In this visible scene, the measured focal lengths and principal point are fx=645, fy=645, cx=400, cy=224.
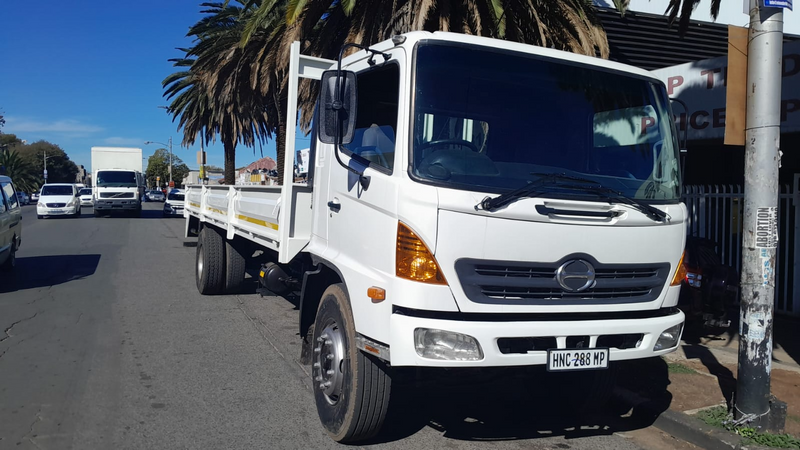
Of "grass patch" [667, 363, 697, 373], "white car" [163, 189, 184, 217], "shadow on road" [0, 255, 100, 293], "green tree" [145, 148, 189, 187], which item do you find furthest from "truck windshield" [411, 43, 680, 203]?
"green tree" [145, 148, 189, 187]

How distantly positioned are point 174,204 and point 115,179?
9.69ft

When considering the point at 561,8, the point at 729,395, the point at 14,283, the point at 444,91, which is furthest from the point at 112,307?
the point at 561,8

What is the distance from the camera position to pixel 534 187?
386 cm

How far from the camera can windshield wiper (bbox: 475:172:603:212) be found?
369cm

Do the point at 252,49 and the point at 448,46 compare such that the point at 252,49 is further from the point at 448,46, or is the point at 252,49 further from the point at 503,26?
the point at 448,46

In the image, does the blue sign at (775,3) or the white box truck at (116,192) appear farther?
the white box truck at (116,192)

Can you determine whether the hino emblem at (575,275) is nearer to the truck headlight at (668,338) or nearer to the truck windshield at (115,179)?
the truck headlight at (668,338)

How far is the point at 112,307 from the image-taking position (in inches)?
363

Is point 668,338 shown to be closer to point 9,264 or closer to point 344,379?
point 344,379

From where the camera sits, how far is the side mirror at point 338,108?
4105 millimetres

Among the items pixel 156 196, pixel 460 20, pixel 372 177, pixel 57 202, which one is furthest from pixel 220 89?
pixel 156 196

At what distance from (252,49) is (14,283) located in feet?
25.9

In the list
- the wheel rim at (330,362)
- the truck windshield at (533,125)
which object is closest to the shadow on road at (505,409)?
the wheel rim at (330,362)

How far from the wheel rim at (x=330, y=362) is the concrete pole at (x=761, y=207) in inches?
114
